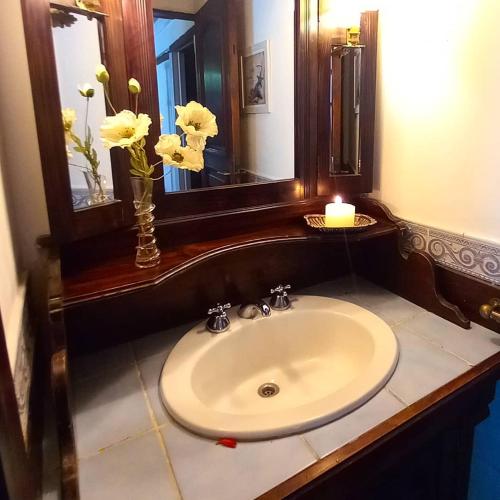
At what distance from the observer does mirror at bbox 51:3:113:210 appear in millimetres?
706

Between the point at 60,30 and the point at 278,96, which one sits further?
the point at 278,96

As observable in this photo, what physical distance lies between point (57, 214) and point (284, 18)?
28.8 inches

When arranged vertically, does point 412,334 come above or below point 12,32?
below

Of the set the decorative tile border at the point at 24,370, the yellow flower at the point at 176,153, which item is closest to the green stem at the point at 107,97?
the yellow flower at the point at 176,153

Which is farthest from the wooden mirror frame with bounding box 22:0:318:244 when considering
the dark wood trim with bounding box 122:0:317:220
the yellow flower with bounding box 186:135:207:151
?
the yellow flower with bounding box 186:135:207:151

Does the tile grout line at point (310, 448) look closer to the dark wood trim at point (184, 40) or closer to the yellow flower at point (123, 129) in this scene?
the yellow flower at point (123, 129)

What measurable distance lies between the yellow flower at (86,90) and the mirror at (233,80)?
0.15 metres

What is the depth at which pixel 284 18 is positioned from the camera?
99cm

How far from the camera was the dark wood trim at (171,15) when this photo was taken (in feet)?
2.73

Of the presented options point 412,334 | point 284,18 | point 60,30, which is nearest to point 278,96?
point 284,18

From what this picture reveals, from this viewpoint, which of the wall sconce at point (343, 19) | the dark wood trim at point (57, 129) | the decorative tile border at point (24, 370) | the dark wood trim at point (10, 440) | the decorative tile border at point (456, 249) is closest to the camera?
the dark wood trim at point (10, 440)

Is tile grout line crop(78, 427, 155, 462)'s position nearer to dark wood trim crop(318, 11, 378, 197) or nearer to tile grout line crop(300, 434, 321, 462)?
tile grout line crop(300, 434, 321, 462)

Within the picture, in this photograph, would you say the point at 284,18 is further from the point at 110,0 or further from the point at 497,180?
the point at 497,180

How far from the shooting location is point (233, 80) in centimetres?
96
